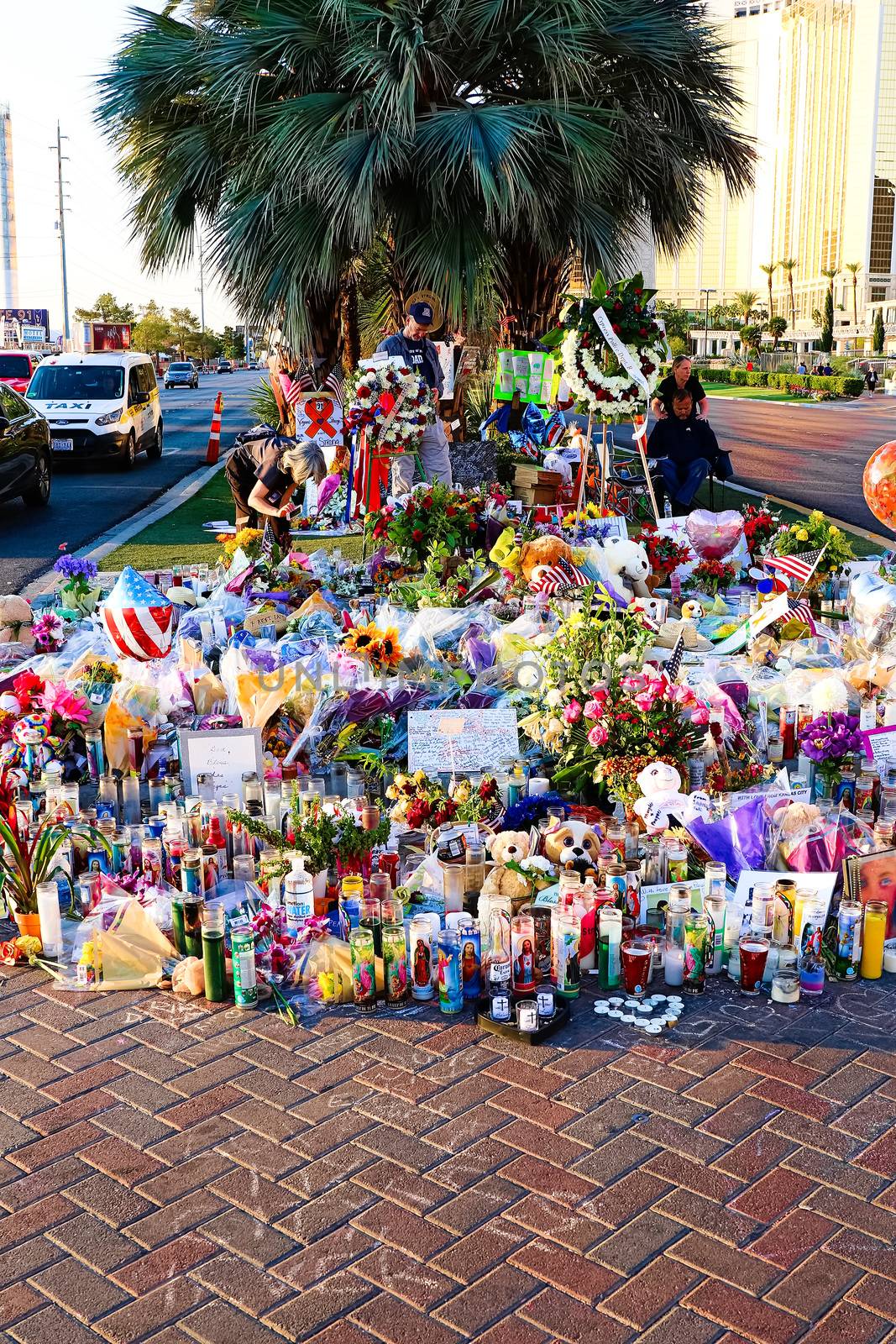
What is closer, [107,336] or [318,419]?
[318,419]

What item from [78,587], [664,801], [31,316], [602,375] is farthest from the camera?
[31,316]

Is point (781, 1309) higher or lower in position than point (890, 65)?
lower

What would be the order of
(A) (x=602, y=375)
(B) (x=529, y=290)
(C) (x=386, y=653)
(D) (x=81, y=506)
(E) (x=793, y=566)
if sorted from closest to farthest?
(C) (x=386, y=653) → (E) (x=793, y=566) → (A) (x=602, y=375) → (B) (x=529, y=290) → (D) (x=81, y=506)

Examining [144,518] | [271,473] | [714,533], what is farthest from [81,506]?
[714,533]

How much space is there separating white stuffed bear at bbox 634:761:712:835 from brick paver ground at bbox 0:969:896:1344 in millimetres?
830

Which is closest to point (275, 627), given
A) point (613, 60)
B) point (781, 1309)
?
point (781, 1309)

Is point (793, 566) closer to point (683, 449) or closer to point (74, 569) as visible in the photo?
point (683, 449)

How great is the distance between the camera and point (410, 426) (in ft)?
30.9

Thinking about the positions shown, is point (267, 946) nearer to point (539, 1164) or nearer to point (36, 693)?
point (539, 1164)

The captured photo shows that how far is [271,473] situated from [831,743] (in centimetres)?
517

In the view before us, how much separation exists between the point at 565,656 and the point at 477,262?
22.8 feet

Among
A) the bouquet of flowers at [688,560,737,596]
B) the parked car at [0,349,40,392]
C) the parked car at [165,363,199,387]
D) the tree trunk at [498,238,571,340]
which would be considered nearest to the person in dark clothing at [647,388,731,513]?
the bouquet of flowers at [688,560,737,596]

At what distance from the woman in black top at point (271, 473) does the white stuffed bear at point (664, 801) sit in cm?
484

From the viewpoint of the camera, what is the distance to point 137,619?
5852 millimetres
